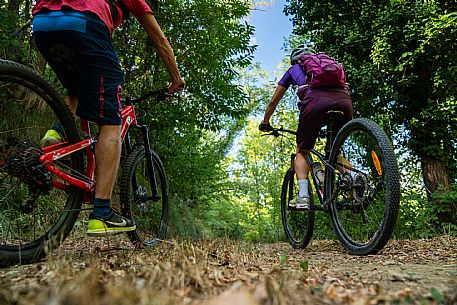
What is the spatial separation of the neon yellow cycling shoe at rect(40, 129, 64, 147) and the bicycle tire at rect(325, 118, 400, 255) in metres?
2.30

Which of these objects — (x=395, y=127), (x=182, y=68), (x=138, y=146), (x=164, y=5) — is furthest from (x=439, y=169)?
(x=138, y=146)

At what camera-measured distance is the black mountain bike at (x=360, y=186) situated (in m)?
2.95

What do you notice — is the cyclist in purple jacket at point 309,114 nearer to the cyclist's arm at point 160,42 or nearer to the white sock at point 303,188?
the white sock at point 303,188

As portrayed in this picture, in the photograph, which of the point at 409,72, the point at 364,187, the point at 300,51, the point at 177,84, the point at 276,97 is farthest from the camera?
the point at 409,72

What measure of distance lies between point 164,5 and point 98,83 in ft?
15.2

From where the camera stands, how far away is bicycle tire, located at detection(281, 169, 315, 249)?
448 centimetres

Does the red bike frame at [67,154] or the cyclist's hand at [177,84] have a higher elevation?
the cyclist's hand at [177,84]

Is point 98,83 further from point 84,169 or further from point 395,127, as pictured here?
point 395,127

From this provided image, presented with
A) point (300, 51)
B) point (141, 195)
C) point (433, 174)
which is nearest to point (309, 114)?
point (300, 51)

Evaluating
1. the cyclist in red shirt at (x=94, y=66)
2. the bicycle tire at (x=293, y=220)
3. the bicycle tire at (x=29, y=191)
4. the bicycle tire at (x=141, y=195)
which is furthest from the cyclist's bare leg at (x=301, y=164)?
the bicycle tire at (x=29, y=191)

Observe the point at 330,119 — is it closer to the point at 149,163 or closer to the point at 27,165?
the point at 149,163

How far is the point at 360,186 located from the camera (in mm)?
3350

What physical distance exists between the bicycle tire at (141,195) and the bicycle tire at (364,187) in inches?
63.8

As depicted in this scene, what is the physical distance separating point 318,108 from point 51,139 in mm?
2346
